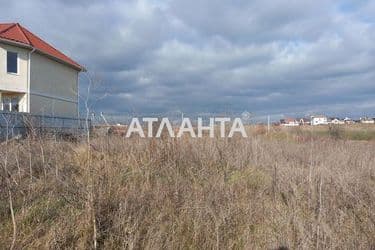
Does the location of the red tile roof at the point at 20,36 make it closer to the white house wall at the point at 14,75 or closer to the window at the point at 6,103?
the white house wall at the point at 14,75

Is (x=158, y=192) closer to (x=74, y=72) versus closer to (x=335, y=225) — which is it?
(x=335, y=225)

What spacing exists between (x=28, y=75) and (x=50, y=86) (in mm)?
3573

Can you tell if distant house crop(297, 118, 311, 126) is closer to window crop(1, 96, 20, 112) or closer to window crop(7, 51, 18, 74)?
window crop(1, 96, 20, 112)

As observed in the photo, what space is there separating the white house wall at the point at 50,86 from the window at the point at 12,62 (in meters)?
1.24

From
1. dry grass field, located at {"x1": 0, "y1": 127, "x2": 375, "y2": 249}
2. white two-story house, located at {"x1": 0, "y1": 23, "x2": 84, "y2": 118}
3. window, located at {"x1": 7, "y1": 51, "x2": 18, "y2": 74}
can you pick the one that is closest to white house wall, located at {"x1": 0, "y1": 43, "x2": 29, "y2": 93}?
white two-story house, located at {"x1": 0, "y1": 23, "x2": 84, "y2": 118}

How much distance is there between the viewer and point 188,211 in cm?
545

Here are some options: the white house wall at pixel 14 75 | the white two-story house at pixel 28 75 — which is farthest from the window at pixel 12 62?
the white house wall at pixel 14 75

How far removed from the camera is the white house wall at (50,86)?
29703mm

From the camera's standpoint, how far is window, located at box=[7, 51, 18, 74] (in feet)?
91.1

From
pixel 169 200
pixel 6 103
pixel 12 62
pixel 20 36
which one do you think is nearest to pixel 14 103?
pixel 6 103

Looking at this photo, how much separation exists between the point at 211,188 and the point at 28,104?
24.8 meters

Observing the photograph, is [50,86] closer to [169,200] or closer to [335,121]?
[335,121]

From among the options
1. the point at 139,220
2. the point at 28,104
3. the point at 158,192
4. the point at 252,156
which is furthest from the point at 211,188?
the point at 28,104

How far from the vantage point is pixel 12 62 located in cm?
2809
